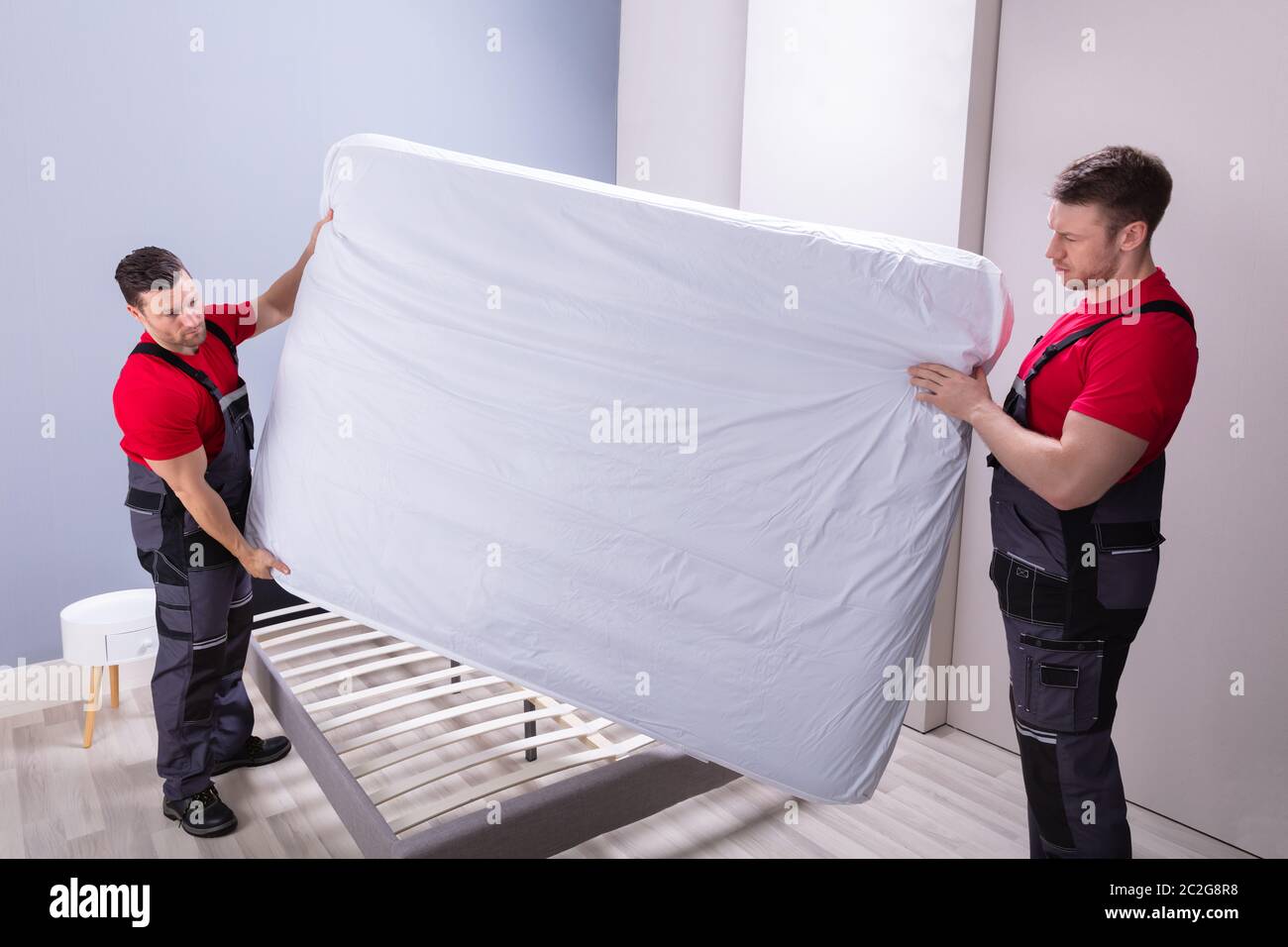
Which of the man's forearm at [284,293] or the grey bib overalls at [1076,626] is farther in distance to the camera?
the man's forearm at [284,293]

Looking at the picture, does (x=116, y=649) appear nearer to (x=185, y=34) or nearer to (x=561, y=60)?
(x=185, y=34)

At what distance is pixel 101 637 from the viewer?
2518 millimetres

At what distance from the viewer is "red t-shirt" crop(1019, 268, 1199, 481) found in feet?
4.53

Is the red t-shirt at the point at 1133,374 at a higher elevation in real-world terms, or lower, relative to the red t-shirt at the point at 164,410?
higher

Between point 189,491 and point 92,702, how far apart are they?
0.95 meters

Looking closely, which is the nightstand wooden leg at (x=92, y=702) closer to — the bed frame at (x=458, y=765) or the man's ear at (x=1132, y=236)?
the bed frame at (x=458, y=765)

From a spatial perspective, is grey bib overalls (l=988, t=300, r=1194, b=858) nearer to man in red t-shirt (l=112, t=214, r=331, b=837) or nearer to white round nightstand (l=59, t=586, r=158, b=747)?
man in red t-shirt (l=112, t=214, r=331, b=837)

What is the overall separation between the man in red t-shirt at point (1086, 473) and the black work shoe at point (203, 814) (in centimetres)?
166

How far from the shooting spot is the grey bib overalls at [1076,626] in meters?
1.50

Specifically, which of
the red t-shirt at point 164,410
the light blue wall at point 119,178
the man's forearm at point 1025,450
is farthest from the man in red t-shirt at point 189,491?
the man's forearm at point 1025,450

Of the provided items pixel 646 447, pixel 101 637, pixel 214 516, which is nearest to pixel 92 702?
pixel 101 637

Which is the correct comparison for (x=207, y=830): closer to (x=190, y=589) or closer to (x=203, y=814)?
(x=203, y=814)

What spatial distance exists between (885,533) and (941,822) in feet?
3.54
